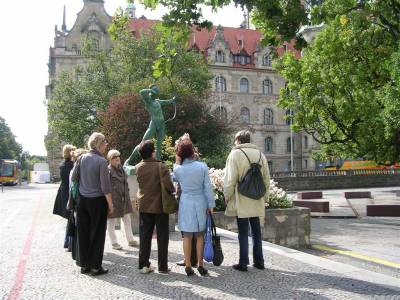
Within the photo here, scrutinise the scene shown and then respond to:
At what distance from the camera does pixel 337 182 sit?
46.1m

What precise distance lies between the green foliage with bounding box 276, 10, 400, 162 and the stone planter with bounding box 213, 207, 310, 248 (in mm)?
10132

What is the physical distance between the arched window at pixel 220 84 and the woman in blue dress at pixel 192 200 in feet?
197

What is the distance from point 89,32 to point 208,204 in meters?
58.0

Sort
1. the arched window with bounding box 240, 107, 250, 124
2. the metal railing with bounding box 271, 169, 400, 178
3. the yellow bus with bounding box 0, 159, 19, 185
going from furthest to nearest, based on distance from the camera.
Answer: the arched window with bounding box 240, 107, 250, 124
the yellow bus with bounding box 0, 159, 19, 185
the metal railing with bounding box 271, 169, 400, 178

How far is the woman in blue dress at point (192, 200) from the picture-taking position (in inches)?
274

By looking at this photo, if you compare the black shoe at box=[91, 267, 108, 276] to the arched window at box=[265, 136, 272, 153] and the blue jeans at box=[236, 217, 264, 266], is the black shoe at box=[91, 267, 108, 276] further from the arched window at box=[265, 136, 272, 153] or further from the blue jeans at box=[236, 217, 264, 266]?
the arched window at box=[265, 136, 272, 153]

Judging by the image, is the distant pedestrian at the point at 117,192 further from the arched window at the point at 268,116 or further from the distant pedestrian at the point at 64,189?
the arched window at the point at 268,116

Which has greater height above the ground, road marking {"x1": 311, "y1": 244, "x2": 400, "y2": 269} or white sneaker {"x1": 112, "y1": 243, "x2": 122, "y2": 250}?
white sneaker {"x1": 112, "y1": 243, "x2": 122, "y2": 250}

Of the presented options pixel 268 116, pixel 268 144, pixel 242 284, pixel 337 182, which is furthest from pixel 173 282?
pixel 268 116

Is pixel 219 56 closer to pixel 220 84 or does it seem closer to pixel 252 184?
pixel 220 84

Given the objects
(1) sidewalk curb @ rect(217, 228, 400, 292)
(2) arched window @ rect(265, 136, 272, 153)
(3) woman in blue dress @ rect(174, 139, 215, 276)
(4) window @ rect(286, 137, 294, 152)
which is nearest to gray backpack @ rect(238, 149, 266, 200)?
(3) woman in blue dress @ rect(174, 139, 215, 276)

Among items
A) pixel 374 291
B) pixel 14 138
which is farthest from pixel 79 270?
pixel 14 138

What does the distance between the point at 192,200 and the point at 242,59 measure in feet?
210

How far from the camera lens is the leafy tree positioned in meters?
94.2
